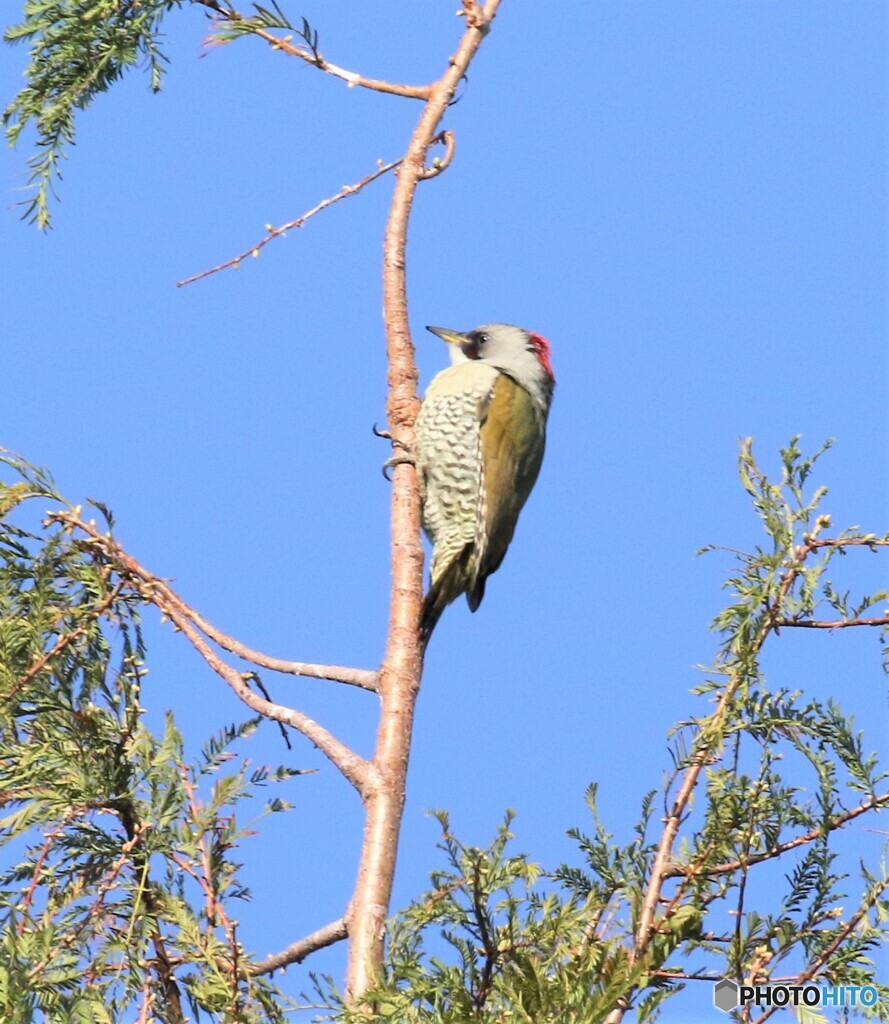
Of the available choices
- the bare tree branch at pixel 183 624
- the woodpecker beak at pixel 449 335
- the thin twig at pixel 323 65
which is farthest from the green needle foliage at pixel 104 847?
the woodpecker beak at pixel 449 335

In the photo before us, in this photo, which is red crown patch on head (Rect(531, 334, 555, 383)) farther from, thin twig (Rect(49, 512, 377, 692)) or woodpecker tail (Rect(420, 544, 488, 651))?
thin twig (Rect(49, 512, 377, 692))

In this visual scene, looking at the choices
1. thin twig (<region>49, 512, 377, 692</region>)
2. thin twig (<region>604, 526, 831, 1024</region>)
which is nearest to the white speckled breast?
thin twig (<region>49, 512, 377, 692</region>)

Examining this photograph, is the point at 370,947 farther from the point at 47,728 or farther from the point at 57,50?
the point at 57,50

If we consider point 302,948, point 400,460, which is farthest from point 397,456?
point 302,948

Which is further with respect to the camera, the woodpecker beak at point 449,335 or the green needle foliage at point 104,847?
the woodpecker beak at point 449,335

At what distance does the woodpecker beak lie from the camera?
19.8ft

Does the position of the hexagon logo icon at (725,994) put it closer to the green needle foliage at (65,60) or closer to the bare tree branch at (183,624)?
the bare tree branch at (183,624)

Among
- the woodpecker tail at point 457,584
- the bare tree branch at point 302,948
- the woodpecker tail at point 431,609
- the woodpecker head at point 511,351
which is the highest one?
the woodpecker head at point 511,351

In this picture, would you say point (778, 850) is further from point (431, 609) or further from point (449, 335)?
point (449, 335)

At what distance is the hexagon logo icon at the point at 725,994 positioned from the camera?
9.04 feet

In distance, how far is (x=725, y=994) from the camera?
2.77 m

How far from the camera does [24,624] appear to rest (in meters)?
3.04

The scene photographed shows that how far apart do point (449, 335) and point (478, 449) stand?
2.99 feet

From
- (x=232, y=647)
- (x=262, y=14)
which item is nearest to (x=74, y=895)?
(x=232, y=647)
